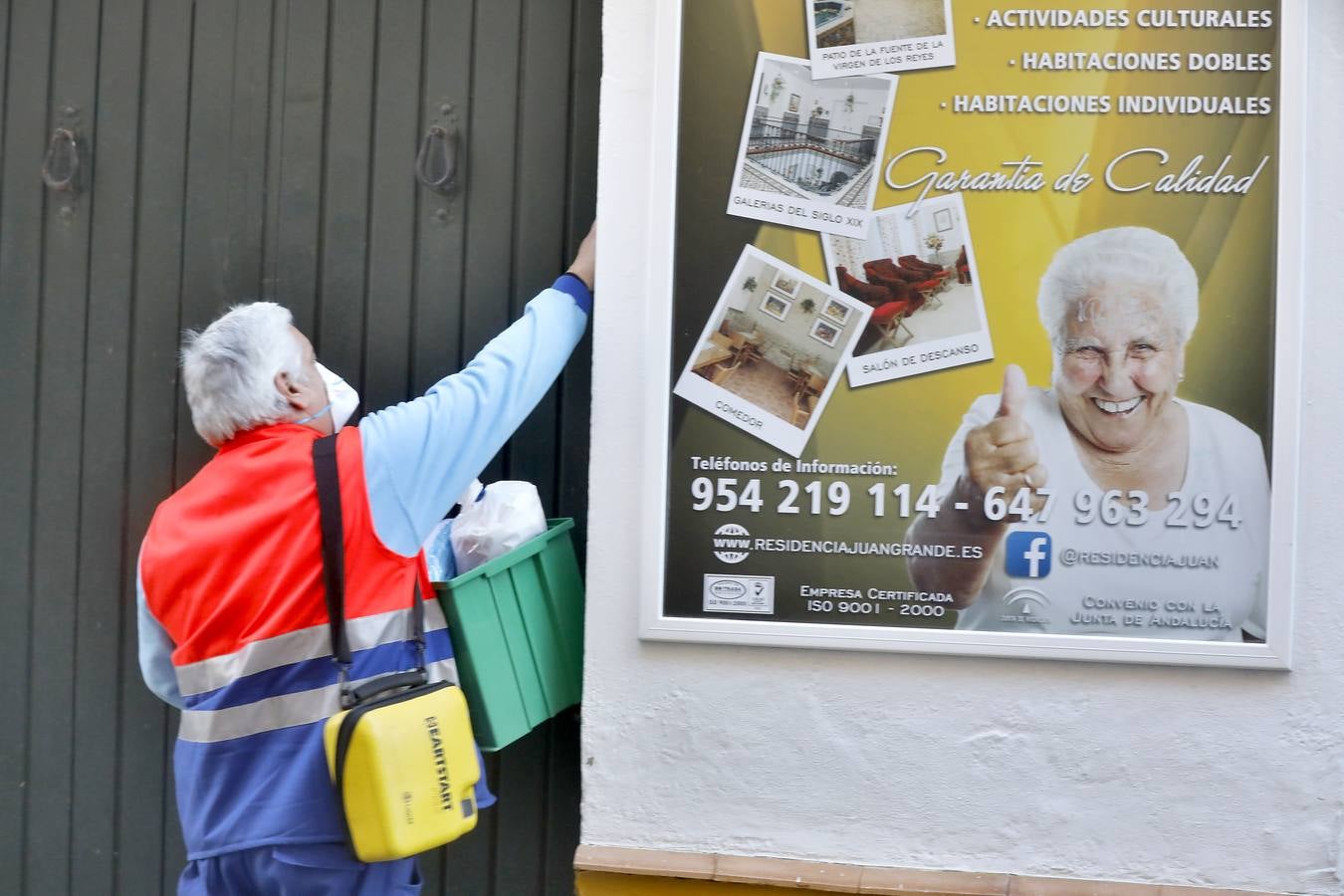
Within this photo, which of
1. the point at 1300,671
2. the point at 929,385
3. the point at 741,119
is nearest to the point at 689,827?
the point at 929,385

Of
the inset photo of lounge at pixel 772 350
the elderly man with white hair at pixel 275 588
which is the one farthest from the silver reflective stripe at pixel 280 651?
the inset photo of lounge at pixel 772 350

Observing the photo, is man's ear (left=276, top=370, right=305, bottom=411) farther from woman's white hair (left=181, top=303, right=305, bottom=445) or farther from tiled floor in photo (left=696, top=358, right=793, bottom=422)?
tiled floor in photo (left=696, top=358, right=793, bottom=422)

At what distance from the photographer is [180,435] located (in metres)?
3.36

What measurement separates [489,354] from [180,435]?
115cm

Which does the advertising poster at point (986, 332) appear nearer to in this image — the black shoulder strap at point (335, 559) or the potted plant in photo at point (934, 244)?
the potted plant in photo at point (934, 244)

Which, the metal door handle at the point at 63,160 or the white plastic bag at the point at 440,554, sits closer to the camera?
the white plastic bag at the point at 440,554

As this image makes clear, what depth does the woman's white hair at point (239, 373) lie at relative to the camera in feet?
8.35

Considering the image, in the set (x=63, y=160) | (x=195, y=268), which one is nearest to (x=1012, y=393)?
(x=195, y=268)

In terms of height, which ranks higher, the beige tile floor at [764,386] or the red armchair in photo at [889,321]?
the red armchair in photo at [889,321]

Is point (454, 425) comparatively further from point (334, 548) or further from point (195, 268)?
point (195, 268)

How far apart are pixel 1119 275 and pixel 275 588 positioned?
6.30ft

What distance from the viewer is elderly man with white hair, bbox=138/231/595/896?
2.48 meters

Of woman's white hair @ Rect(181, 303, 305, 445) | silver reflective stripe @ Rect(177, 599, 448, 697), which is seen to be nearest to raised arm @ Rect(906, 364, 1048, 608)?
silver reflective stripe @ Rect(177, 599, 448, 697)

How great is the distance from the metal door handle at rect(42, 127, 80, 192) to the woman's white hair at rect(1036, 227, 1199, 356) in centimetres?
259
